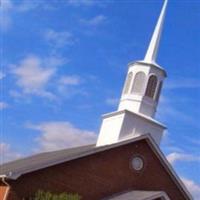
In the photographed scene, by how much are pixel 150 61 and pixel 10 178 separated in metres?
11.3

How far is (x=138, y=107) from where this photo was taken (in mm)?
30219

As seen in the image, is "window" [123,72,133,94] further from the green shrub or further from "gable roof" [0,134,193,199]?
the green shrub

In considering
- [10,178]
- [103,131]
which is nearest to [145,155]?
[103,131]

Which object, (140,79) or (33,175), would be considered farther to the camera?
(140,79)

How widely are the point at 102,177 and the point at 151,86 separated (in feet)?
20.3

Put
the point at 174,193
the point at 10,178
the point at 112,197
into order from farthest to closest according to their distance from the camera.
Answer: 1. the point at 174,193
2. the point at 112,197
3. the point at 10,178

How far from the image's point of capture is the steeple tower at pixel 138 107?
97.4 ft

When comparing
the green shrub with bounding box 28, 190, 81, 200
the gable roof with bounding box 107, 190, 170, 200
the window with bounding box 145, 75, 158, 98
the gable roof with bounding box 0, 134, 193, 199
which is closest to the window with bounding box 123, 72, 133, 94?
the window with bounding box 145, 75, 158, 98

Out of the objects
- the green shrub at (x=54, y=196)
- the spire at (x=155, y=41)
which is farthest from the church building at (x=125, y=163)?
the green shrub at (x=54, y=196)

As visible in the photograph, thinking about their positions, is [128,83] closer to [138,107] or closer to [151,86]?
[151,86]

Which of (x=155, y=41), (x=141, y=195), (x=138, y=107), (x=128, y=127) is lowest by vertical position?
(x=141, y=195)

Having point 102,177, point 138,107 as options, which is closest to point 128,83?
point 138,107

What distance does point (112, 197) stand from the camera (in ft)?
90.6

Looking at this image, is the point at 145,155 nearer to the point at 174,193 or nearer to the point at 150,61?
the point at 174,193
